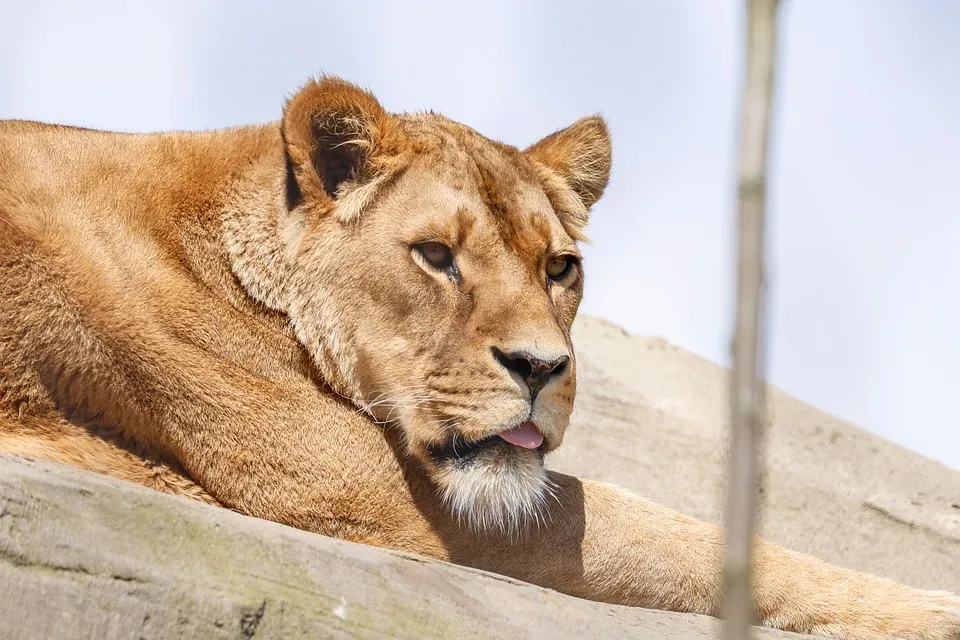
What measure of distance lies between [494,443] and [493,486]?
0.14 m

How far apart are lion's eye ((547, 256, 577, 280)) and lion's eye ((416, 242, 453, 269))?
448mm

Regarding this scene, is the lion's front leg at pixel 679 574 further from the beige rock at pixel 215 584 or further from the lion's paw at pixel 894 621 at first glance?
the beige rock at pixel 215 584

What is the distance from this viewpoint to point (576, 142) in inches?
209

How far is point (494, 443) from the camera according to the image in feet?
13.0

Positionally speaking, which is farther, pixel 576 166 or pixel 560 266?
pixel 576 166

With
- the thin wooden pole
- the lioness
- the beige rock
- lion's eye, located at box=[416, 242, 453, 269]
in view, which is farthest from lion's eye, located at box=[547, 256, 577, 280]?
the thin wooden pole

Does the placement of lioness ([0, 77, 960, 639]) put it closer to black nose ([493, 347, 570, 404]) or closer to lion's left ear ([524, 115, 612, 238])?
black nose ([493, 347, 570, 404])

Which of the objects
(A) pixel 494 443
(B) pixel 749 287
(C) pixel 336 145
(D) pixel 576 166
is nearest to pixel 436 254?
(C) pixel 336 145

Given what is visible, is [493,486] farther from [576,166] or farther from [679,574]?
[576,166]

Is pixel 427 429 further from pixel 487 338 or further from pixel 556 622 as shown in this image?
pixel 556 622

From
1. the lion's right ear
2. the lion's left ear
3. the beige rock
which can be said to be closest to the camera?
the beige rock

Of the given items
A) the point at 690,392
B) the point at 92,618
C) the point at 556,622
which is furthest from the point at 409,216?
the point at 690,392

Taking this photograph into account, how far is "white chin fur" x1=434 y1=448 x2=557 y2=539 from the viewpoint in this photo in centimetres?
394

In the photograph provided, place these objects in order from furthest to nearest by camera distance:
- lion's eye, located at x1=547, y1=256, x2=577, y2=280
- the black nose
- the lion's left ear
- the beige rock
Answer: the lion's left ear
lion's eye, located at x1=547, y1=256, x2=577, y2=280
the black nose
the beige rock
